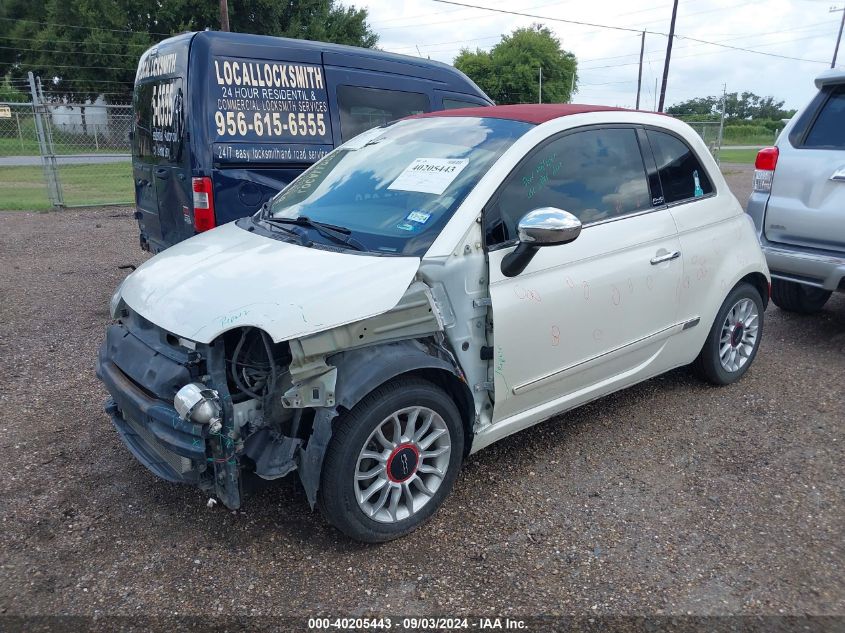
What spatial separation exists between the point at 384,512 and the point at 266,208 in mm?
1941

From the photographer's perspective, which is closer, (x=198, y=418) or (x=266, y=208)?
(x=198, y=418)

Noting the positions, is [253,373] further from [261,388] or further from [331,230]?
[331,230]

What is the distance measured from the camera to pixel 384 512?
2912 mm

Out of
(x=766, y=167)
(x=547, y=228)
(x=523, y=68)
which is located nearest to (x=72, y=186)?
(x=766, y=167)

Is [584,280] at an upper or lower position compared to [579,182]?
lower

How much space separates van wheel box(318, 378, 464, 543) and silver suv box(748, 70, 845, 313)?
11.8 feet

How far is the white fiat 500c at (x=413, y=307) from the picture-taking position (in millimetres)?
2643

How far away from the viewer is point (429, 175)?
3314 mm

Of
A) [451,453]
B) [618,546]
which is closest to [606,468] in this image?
[618,546]

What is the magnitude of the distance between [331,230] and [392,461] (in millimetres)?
1166

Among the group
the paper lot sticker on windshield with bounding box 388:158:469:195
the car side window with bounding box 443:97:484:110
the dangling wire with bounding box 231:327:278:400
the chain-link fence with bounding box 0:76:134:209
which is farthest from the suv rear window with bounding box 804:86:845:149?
the chain-link fence with bounding box 0:76:134:209

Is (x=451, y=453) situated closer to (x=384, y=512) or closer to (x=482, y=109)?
(x=384, y=512)

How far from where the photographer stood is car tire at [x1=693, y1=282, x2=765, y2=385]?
4371 millimetres

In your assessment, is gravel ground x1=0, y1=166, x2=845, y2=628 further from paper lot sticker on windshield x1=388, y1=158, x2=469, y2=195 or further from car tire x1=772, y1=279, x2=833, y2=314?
car tire x1=772, y1=279, x2=833, y2=314
